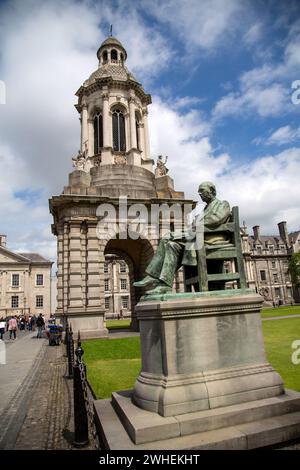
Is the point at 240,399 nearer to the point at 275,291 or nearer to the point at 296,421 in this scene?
the point at 296,421

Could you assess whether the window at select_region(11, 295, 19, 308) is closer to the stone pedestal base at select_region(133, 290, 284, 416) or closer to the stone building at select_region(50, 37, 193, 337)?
the stone building at select_region(50, 37, 193, 337)

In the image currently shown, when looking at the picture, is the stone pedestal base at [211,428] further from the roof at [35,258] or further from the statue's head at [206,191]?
the roof at [35,258]

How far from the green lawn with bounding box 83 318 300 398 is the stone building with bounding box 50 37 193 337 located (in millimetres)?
5460

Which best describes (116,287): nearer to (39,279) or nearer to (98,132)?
(39,279)

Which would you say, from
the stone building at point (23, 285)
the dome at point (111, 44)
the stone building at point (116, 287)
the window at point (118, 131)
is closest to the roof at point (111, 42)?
the dome at point (111, 44)

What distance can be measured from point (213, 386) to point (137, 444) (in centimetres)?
133

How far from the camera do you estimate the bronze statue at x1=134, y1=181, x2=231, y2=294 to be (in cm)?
571

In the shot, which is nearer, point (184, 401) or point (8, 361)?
point (184, 401)

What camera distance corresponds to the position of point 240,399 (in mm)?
4656

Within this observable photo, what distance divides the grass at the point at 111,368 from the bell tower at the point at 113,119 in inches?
581

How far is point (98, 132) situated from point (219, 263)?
2237 centimetres

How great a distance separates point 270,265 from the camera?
6831 cm

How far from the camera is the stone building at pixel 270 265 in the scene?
216 feet

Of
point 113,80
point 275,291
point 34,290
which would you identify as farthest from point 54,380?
point 275,291
